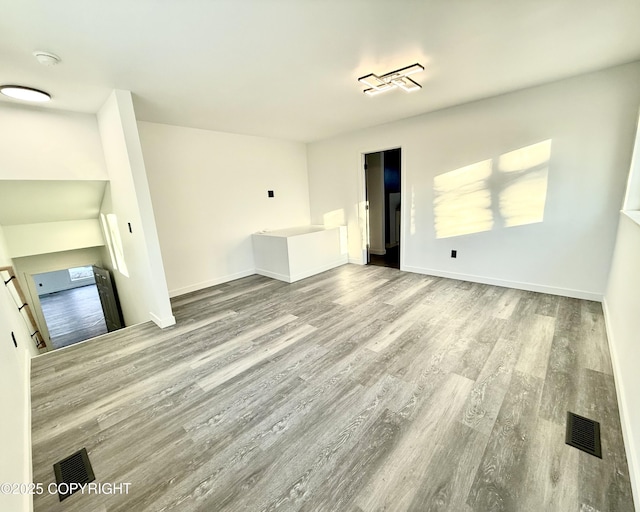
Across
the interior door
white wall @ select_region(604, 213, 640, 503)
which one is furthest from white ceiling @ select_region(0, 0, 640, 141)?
the interior door

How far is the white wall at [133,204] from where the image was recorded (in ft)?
8.11

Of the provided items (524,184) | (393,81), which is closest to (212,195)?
(393,81)

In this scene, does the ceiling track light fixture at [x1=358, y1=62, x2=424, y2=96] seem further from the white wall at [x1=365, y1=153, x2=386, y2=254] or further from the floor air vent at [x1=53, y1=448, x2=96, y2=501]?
the floor air vent at [x1=53, y1=448, x2=96, y2=501]

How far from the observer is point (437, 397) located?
170 cm

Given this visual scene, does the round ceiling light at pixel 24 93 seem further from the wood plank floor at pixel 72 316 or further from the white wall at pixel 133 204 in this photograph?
the wood plank floor at pixel 72 316

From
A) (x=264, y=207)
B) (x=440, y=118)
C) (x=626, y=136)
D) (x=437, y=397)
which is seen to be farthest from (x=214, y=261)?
(x=626, y=136)

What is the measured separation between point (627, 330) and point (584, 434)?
769 mm

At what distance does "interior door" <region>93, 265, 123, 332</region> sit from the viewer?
169 inches

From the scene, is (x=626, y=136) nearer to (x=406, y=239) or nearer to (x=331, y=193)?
(x=406, y=239)

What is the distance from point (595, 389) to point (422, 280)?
2.24m

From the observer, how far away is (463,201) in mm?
3523

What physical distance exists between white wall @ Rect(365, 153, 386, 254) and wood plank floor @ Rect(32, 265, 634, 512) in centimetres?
294

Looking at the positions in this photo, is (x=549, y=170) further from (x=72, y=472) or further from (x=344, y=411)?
(x=72, y=472)

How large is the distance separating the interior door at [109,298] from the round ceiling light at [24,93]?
8.73 feet
